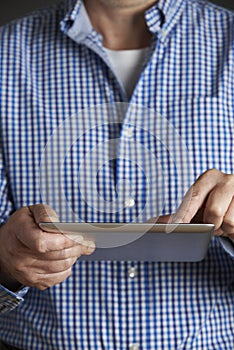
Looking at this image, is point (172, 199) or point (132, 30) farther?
point (132, 30)

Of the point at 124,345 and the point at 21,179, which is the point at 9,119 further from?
the point at 124,345

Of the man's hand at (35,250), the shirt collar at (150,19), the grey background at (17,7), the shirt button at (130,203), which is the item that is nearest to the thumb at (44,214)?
the man's hand at (35,250)

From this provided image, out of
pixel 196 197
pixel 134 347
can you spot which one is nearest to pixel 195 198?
pixel 196 197

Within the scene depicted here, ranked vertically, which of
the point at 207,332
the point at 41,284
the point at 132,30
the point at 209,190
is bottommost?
the point at 207,332

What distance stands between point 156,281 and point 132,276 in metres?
0.04

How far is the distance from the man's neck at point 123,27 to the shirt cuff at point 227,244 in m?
0.37

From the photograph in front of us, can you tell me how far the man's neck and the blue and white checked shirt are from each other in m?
0.03

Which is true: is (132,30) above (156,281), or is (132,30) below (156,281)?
above

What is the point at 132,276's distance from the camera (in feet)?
3.95

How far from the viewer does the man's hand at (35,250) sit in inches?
38.5

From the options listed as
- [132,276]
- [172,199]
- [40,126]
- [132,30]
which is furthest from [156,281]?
[132,30]

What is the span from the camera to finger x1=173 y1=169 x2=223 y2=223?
975 millimetres

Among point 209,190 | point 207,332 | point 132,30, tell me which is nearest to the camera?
point 209,190

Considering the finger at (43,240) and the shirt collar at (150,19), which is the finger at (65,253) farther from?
the shirt collar at (150,19)
